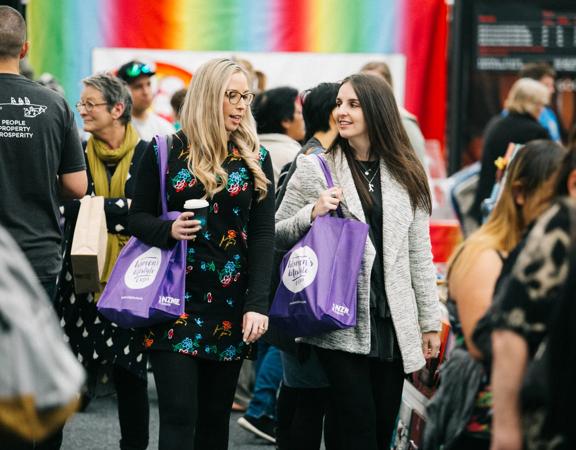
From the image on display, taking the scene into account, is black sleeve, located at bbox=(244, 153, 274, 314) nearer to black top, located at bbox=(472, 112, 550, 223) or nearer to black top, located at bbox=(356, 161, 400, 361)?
black top, located at bbox=(356, 161, 400, 361)

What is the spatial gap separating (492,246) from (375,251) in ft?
4.16

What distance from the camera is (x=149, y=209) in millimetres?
4812

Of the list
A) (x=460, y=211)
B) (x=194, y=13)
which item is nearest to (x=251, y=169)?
(x=460, y=211)

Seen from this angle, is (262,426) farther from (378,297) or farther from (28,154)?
(28,154)

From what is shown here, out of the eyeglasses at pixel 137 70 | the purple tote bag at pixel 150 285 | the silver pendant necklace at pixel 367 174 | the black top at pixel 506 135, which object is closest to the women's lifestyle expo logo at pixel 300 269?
the silver pendant necklace at pixel 367 174

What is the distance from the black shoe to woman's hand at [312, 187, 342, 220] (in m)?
2.40

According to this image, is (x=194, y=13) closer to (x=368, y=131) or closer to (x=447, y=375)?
(x=368, y=131)

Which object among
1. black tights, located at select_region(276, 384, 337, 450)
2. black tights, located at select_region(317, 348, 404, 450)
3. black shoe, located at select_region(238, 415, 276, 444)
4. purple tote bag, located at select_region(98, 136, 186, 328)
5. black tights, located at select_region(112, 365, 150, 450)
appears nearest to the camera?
purple tote bag, located at select_region(98, 136, 186, 328)

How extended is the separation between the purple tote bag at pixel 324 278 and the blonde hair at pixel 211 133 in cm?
31

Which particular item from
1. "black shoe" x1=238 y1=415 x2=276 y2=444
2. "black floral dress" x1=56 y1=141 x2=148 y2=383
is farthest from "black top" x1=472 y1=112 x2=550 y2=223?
"black floral dress" x1=56 y1=141 x2=148 y2=383

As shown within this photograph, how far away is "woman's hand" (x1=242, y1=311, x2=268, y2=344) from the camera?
472 centimetres

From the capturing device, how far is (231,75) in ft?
15.8

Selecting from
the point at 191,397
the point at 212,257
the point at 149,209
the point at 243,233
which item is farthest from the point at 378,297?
the point at 149,209

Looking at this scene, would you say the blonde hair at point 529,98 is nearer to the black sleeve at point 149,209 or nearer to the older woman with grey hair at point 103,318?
the older woman with grey hair at point 103,318
